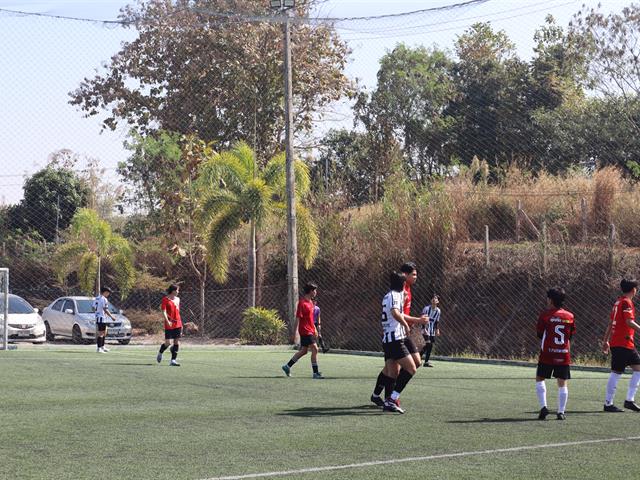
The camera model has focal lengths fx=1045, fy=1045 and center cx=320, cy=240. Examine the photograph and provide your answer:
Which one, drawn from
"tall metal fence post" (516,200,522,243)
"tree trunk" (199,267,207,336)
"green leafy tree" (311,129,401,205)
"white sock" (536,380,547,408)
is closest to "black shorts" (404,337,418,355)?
"white sock" (536,380,547,408)

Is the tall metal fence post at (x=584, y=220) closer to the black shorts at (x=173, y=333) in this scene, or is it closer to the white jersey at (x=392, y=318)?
the black shorts at (x=173, y=333)

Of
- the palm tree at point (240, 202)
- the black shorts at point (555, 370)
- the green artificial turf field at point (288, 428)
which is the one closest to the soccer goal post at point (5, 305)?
the green artificial turf field at point (288, 428)

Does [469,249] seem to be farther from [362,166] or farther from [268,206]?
[362,166]

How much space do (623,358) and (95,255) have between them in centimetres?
3163

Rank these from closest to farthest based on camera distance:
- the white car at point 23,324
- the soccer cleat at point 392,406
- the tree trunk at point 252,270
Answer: the soccer cleat at point 392,406 → the white car at point 23,324 → the tree trunk at point 252,270

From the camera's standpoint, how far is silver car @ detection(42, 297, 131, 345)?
3603cm

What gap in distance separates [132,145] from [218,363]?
1209 inches

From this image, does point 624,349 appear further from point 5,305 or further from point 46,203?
point 46,203

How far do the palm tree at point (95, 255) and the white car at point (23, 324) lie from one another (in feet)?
25.1

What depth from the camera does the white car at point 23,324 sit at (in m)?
33.9

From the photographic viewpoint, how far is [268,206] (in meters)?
38.2

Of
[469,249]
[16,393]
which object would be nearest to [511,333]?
Result: [469,249]

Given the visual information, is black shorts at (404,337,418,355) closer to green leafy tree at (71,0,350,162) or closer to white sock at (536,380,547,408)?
white sock at (536,380,547,408)

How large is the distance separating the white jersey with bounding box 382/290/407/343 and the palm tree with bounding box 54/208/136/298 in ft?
98.0
